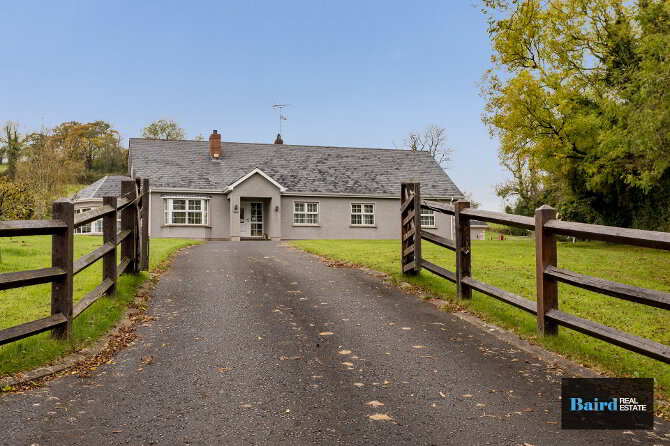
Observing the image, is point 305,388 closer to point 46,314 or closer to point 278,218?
point 46,314

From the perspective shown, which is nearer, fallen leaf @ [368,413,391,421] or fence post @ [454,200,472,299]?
fallen leaf @ [368,413,391,421]

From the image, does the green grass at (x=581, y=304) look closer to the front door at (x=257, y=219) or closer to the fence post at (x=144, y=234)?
the fence post at (x=144, y=234)

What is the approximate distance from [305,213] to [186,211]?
712 cm

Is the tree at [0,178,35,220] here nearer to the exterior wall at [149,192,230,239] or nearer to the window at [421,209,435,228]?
the exterior wall at [149,192,230,239]

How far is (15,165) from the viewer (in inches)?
1978

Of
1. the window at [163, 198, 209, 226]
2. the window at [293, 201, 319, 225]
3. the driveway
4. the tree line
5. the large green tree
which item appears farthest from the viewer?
the window at [293, 201, 319, 225]

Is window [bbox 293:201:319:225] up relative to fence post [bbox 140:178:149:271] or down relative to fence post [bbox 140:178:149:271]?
up

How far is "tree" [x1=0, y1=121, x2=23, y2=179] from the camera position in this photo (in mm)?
51719

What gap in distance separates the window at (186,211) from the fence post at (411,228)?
73.7 ft

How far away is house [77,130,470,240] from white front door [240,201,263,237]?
0.06 m

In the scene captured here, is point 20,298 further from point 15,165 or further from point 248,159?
point 15,165

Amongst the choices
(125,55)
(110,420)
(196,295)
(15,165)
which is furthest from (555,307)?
(15,165)

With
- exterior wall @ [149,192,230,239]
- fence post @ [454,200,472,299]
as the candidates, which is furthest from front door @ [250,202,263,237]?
fence post @ [454,200,472,299]

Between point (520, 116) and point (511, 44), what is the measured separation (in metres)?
3.72
